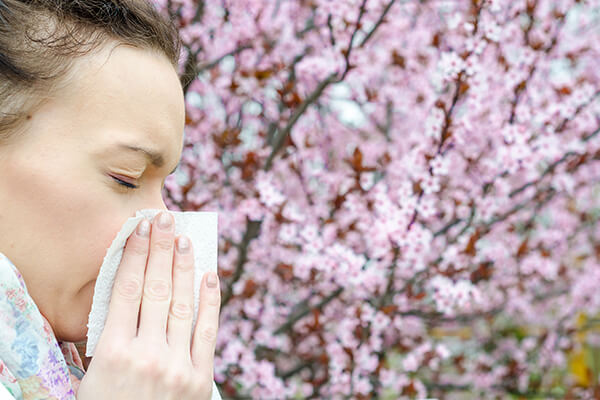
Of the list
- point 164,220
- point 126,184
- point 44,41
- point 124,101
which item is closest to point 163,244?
point 164,220

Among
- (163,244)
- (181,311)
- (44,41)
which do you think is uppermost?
(44,41)

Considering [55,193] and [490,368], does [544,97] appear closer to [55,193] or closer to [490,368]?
[490,368]

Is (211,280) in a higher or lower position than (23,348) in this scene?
higher

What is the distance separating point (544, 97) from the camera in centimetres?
304

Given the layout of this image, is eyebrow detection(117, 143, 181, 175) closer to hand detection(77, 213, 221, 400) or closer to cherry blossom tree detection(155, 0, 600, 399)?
hand detection(77, 213, 221, 400)

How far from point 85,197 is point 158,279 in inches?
9.0

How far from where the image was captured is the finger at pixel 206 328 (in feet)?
3.30

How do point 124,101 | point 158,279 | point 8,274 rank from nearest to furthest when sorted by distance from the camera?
point 8,274 < point 124,101 < point 158,279

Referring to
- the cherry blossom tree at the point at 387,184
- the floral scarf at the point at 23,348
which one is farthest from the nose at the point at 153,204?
the cherry blossom tree at the point at 387,184

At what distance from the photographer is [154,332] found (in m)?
0.95

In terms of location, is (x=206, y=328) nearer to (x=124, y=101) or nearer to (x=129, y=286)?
(x=129, y=286)

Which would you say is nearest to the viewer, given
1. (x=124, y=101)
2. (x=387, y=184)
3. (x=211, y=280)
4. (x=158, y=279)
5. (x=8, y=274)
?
(x=8, y=274)

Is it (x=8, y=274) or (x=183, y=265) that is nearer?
(x=8, y=274)

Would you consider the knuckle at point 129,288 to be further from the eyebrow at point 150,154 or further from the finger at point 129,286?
the eyebrow at point 150,154
